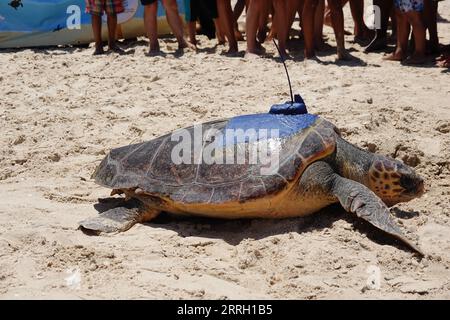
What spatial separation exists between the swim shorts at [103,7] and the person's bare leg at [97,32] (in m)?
0.05

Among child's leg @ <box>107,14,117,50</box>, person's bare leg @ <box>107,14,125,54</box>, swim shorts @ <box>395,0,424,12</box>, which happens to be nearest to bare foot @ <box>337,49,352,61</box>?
swim shorts @ <box>395,0,424,12</box>

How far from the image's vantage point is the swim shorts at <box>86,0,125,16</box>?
269 inches

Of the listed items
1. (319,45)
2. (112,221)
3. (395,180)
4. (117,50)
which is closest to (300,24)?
(319,45)

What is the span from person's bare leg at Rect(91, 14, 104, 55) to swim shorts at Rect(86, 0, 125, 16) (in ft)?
0.18

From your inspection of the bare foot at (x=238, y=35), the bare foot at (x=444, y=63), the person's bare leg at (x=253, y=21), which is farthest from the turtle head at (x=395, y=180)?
the bare foot at (x=238, y=35)

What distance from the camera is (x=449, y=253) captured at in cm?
278

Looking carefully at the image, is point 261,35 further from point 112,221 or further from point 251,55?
point 112,221

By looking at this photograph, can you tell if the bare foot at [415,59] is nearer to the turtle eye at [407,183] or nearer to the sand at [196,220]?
the sand at [196,220]

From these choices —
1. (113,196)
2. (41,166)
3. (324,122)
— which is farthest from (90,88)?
(324,122)

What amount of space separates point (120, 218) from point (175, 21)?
4.15 metres

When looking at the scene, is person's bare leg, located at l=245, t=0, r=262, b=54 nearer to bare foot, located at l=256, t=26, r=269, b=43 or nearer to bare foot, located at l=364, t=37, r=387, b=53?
bare foot, located at l=256, t=26, r=269, b=43

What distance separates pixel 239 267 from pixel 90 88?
Result: 10.3 ft

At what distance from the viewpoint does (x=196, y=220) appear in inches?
130
